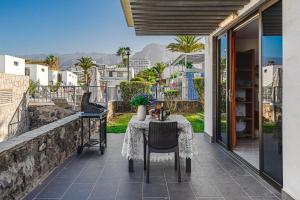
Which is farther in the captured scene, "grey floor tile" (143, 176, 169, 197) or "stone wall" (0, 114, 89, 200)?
"grey floor tile" (143, 176, 169, 197)

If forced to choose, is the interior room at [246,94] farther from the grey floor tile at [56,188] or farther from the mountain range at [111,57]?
the mountain range at [111,57]

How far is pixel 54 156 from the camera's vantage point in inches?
187

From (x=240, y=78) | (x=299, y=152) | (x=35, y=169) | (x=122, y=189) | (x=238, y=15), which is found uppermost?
(x=238, y=15)

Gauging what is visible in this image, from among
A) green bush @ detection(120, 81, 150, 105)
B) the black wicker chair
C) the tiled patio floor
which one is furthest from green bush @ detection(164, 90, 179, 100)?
the black wicker chair

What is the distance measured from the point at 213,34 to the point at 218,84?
1.24 meters

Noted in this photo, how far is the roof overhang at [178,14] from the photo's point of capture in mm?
4594

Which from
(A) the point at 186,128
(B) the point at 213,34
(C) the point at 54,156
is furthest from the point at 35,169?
(B) the point at 213,34

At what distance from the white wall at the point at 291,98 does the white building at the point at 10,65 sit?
28152 mm

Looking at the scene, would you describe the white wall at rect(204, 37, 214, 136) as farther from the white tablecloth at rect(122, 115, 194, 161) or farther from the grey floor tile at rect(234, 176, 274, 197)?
the grey floor tile at rect(234, 176, 274, 197)

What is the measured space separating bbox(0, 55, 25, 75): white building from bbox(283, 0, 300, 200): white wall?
28152mm

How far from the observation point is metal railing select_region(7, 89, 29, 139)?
39.1 ft

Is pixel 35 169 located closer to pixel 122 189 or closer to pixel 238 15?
pixel 122 189

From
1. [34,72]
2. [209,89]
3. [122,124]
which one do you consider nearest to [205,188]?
[209,89]

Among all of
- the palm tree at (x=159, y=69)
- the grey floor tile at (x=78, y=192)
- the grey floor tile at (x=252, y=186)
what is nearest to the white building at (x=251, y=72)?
the grey floor tile at (x=252, y=186)
